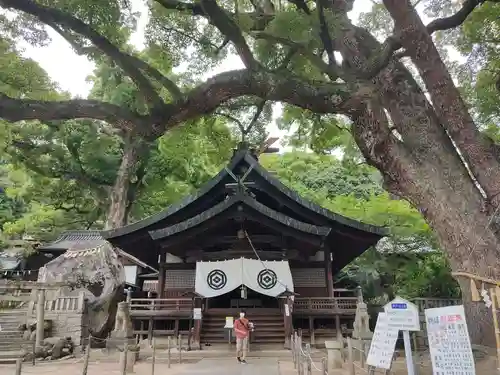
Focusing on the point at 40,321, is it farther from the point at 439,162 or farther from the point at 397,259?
the point at 397,259

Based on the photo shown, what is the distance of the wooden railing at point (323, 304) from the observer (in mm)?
12508

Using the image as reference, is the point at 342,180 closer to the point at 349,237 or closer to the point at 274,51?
the point at 349,237

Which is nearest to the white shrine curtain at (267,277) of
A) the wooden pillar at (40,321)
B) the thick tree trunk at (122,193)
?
the wooden pillar at (40,321)

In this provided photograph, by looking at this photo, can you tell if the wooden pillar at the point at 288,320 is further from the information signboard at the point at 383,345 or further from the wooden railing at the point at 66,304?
the information signboard at the point at 383,345

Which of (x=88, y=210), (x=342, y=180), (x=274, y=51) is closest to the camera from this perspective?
(x=274, y=51)

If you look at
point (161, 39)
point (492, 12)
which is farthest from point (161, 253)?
point (492, 12)

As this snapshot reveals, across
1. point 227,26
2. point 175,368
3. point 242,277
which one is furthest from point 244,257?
point 227,26

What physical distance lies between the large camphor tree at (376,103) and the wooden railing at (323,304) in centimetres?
662

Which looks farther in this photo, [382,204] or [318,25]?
[382,204]

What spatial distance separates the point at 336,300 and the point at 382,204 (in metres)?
6.61

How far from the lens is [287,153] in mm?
36656

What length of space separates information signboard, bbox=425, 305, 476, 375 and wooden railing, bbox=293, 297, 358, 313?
331 inches

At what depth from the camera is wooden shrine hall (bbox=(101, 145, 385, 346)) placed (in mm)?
11977

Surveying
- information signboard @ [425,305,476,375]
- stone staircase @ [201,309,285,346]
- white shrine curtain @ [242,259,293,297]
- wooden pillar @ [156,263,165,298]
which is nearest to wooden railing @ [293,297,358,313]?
stone staircase @ [201,309,285,346]
